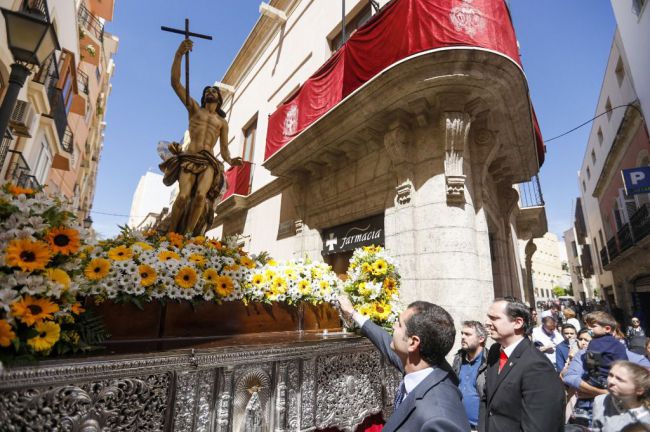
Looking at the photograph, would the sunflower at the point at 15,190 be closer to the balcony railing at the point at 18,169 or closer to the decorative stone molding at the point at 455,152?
the decorative stone molding at the point at 455,152

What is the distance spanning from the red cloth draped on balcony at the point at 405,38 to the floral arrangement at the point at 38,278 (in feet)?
17.0

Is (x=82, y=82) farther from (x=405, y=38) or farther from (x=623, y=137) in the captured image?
(x=623, y=137)

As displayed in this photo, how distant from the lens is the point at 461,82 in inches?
201

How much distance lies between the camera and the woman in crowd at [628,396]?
2.26 meters

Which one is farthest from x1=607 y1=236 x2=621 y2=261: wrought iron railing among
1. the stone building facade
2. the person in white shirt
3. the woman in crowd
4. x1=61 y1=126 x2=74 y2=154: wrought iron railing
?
x1=61 y1=126 x2=74 y2=154: wrought iron railing

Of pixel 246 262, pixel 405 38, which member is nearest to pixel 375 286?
pixel 246 262

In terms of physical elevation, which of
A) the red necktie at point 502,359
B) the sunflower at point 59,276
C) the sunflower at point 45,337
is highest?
the sunflower at point 59,276

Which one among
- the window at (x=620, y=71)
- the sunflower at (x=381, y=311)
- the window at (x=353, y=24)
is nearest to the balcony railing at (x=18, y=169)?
the window at (x=353, y=24)

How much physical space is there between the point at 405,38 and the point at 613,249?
1819cm

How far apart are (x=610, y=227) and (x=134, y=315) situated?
953 inches

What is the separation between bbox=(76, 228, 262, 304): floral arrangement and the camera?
7.34 feet

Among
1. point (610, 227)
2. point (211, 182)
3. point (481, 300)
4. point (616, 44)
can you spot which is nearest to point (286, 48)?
point (211, 182)

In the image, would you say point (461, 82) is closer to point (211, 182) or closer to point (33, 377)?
point (211, 182)

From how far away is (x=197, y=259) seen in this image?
2.80 metres
